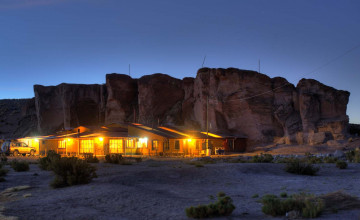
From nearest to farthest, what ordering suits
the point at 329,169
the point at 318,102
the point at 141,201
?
the point at 141,201 → the point at 329,169 → the point at 318,102

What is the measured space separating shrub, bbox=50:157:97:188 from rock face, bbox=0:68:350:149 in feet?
96.3

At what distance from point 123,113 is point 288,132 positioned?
30.3 meters

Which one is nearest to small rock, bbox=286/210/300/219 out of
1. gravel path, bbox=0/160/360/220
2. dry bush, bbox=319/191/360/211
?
gravel path, bbox=0/160/360/220

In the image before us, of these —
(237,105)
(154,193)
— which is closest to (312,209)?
(154,193)

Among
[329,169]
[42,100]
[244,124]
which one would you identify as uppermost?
[42,100]

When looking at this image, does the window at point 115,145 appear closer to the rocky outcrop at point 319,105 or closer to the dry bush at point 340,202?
the rocky outcrop at point 319,105

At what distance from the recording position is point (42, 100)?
224 feet

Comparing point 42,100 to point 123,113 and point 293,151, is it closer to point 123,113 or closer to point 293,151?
point 123,113

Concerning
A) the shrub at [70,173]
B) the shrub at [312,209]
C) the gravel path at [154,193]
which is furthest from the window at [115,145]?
the shrub at [312,209]

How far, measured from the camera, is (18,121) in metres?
82.8

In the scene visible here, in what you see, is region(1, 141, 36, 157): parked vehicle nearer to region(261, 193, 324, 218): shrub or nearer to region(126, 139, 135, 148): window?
region(126, 139, 135, 148): window

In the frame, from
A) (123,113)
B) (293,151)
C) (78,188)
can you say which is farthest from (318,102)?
(78,188)

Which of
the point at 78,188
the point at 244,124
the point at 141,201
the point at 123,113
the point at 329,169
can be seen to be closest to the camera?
the point at 141,201

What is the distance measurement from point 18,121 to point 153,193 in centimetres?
7971
